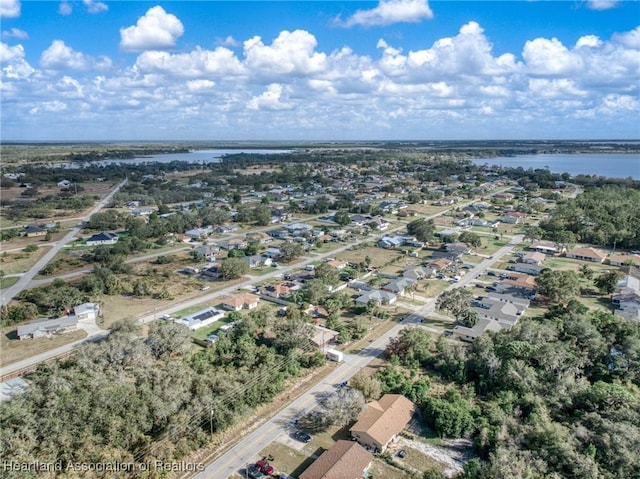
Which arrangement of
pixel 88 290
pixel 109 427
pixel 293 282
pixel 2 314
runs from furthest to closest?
1. pixel 293 282
2. pixel 88 290
3. pixel 2 314
4. pixel 109 427

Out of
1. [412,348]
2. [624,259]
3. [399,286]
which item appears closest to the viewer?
[412,348]

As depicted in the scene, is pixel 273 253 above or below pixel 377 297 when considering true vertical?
above

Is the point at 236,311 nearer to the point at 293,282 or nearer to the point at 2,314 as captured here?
the point at 293,282

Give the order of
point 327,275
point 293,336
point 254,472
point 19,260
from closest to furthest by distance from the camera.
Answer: point 254,472, point 293,336, point 327,275, point 19,260

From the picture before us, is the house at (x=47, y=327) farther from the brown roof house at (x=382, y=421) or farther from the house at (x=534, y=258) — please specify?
the house at (x=534, y=258)

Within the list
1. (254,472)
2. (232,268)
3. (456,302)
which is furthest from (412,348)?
(232,268)

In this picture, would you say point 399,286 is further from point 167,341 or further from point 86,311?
point 86,311

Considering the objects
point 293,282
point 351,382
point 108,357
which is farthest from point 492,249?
point 108,357
